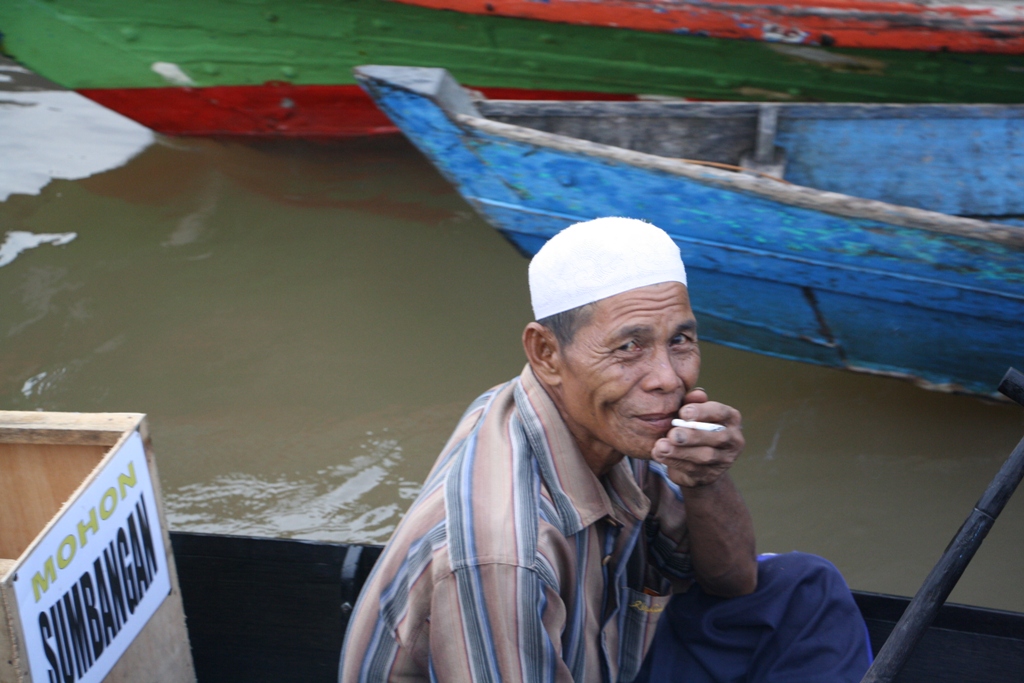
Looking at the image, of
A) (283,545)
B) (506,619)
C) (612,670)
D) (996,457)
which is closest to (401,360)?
(283,545)

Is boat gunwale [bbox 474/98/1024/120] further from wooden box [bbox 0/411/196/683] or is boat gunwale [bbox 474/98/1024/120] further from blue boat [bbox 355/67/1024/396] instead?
wooden box [bbox 0/411/196/683]

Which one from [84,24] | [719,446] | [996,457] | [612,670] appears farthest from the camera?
[84,24]

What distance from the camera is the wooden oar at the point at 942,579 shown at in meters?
1.36

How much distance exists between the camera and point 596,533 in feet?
4.73

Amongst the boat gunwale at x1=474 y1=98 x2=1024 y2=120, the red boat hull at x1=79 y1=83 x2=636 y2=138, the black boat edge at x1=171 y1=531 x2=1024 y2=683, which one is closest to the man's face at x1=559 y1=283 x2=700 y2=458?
the black boat edge at x1=171 y1=531 x2=1024 y2=683

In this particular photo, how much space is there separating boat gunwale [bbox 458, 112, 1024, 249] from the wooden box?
2012 mm

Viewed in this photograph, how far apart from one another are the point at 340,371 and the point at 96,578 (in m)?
2.40

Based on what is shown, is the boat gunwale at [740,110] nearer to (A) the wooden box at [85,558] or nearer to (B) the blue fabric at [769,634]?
(A) the wooden box at [85,558]

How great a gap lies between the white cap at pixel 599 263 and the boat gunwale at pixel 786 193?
6.22 ft

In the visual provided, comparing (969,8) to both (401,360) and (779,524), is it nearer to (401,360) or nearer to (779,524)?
(779,524)

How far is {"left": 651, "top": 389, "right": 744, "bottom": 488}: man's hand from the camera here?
4.48 feet

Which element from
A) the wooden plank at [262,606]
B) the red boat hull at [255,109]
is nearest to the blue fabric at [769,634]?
the wooden plank at [262,606]

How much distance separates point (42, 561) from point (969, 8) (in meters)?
4.48

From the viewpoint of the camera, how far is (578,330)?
1.39 metres
